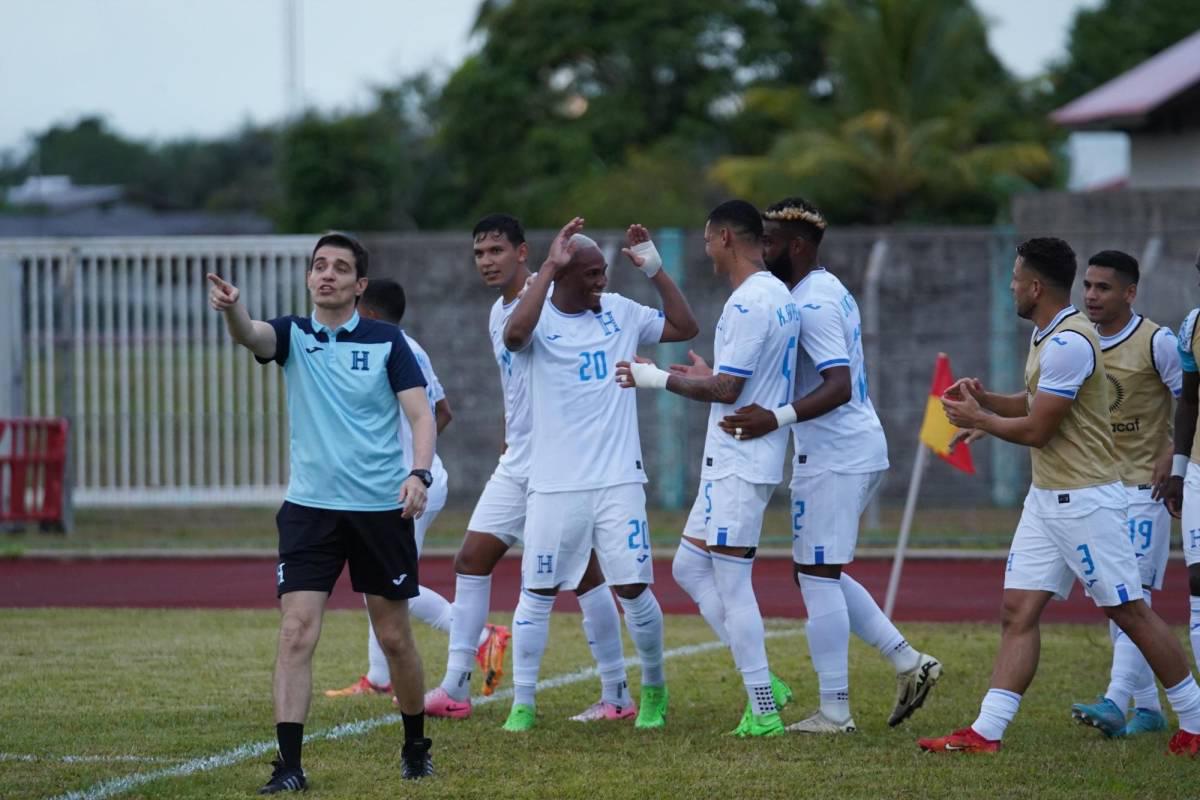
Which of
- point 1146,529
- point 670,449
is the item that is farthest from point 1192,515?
point 670,449

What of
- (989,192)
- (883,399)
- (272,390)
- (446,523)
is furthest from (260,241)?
(989,192)

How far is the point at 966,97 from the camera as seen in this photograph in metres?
41.9

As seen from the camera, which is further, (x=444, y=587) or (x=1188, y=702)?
(x=444, y=587)

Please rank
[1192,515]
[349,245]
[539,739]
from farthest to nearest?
[539,739]
[1192,515]
[349,245]

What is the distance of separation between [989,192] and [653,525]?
→ 74.6 feet

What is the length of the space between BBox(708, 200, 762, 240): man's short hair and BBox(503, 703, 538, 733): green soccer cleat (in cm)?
252

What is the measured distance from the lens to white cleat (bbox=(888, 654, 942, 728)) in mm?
8156

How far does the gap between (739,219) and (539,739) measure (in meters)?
2.63

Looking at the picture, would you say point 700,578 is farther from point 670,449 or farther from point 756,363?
point 670,449

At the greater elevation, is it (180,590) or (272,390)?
(272,390)

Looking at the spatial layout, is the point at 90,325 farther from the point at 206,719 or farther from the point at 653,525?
the point at 206,719

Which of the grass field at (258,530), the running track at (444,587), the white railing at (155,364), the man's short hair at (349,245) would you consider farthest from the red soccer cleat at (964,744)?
the white railing at (155,364)

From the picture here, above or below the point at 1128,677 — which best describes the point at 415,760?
below

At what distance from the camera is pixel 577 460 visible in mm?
8047
